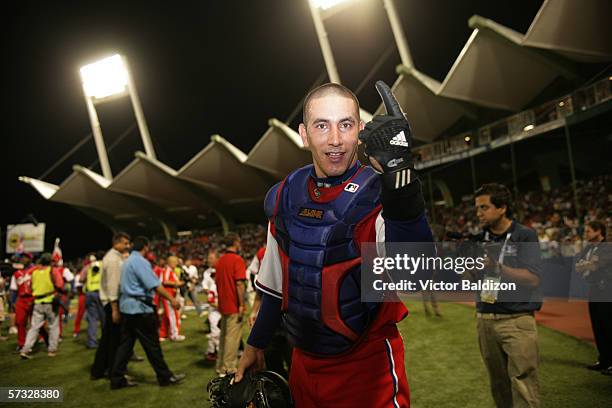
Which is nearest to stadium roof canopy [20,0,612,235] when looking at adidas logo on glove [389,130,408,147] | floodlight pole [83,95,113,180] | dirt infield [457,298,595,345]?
floodlight pole [83,95,113,180]

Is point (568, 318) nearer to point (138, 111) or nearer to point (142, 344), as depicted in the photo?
point (142, 344)

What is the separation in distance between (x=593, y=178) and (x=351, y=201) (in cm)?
2302

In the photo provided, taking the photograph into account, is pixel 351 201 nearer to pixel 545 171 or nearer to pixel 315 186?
pixel 315 186

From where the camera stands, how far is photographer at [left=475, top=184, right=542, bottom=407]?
3.23 meters

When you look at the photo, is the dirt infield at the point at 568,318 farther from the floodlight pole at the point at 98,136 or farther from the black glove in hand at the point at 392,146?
the floodlight pole at the point at 98,136

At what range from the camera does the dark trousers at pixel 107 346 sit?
6.27m

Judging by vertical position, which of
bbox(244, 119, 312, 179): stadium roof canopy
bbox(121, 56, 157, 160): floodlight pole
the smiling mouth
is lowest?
the smiling mouth

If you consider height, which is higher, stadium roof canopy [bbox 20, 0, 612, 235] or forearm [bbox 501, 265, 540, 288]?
stadium roof canopy [bbox 20, 0, 612, 235]

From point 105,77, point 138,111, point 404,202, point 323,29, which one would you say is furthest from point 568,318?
point 105,77

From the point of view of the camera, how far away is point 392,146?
1220mm

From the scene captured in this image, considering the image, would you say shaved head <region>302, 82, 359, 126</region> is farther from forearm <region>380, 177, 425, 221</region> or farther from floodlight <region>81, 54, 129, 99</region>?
floodlight <region>81, 54, 129, 99</region>

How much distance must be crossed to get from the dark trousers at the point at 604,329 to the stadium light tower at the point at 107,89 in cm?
4101

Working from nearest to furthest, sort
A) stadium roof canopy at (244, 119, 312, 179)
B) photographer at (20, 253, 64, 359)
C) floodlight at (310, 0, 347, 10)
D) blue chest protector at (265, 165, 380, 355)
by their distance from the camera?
blue chest protector at (265, 165, 380, 355) < photographer at (20, 253, 64, 359) < stadium roof canopy at (244, 119, 312, 179) < floodlight at (310, 0, 347, 10)

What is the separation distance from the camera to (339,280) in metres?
1.58
